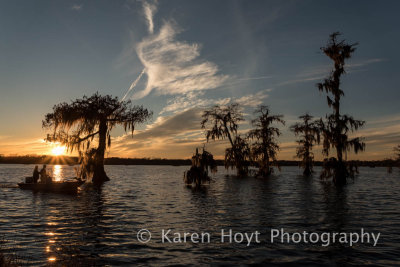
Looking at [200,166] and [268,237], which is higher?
[200,166]

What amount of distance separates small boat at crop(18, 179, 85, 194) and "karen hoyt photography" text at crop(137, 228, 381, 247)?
17294mm

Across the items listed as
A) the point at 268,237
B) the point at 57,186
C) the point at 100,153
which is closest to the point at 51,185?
the point at 57,186

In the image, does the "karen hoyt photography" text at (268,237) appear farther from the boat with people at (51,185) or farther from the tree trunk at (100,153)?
the tree trunk at (100,153)

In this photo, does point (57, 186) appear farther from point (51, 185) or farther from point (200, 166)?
point (200, 166)

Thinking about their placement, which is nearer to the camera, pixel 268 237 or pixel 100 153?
pixel 268 237

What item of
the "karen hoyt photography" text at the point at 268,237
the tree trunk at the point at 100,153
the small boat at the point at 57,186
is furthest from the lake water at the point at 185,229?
the tree trunk at the point at 100,153

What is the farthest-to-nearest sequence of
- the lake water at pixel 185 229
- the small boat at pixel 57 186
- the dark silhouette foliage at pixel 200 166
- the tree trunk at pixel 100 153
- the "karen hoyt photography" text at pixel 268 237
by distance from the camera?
the tree trunk at pixel 100 153, the dark silhouette foliage at pixel 200 166, the small boat at pixel 57 186, the "karen hoyt photography" text at pixel 268 237, the lake water at pixel 185 229

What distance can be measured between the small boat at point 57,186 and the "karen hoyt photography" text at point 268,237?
17294 mm

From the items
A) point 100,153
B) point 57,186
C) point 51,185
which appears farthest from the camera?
point 100,153

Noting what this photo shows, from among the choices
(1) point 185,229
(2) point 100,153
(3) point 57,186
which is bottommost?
(1) point 185,229

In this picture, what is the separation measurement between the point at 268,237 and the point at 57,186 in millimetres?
22722

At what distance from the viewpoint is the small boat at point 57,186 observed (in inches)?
1086

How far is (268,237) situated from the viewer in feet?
38.7

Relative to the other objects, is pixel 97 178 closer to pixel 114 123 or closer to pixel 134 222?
pixel 114 123
